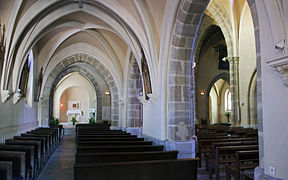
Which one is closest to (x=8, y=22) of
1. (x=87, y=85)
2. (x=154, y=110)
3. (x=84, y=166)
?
(x=154, y=110)

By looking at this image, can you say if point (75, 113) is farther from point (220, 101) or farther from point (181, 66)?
point (181, 66)

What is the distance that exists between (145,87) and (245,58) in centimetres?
705

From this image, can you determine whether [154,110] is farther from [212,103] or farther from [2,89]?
[212,103]

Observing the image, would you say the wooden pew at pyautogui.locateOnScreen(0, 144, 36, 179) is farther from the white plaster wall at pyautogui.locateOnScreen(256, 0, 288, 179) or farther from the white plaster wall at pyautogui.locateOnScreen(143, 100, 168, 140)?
the white plaster wall at pyautogui.locateOnScreen(256, 0, 288, 179)

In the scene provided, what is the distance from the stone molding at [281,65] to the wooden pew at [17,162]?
388 cm

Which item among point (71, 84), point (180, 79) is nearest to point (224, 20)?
point (180, 79)

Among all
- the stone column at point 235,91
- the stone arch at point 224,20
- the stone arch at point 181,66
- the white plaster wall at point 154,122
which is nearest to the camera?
the stone arch at point 181,66

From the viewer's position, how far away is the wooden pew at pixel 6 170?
313 cm

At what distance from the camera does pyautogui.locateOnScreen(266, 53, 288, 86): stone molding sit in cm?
218

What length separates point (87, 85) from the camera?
70.9ft

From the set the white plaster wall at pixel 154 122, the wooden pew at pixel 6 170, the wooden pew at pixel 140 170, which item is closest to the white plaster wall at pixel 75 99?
the white plaster wall at pixel 154 122

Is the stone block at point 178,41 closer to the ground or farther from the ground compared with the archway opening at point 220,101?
farther from the ground

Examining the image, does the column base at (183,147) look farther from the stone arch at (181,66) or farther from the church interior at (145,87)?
the stone arch at (181,66)

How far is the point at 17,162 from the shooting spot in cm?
381
